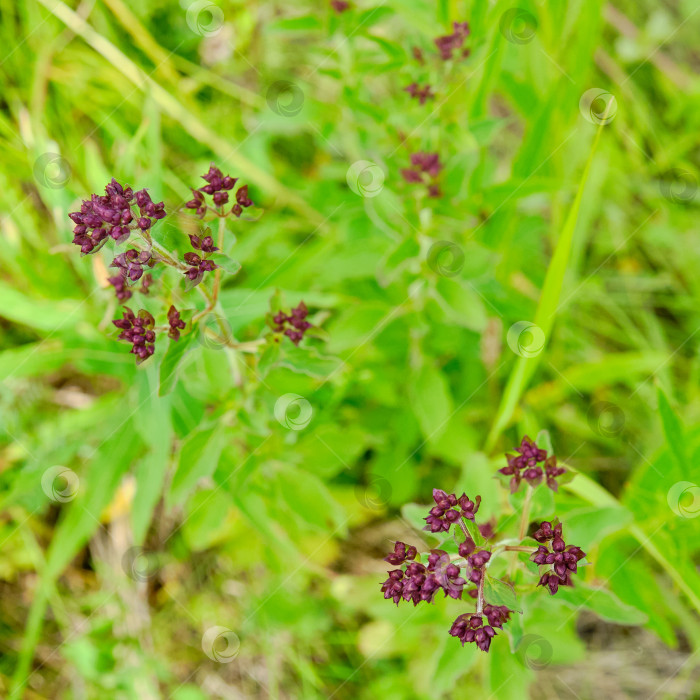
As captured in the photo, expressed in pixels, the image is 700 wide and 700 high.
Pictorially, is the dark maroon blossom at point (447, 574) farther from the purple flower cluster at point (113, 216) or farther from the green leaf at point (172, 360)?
the purple flower cluster at point (113, 216)

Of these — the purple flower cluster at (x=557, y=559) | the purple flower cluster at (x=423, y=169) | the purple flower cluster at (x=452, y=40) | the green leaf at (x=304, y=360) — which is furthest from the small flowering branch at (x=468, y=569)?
the purple flower cluster at (x=452, y=40)

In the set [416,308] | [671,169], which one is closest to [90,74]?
[416,308]

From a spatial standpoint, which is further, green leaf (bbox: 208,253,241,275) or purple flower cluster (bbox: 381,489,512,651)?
green leaf (bbox: 208,253,241,275)

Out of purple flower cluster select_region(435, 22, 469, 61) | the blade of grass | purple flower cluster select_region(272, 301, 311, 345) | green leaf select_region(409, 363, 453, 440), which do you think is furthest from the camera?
the blade of grass

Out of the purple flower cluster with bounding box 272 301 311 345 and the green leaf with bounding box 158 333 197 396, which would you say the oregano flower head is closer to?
the green leaf with bounding box 158 333 197 396

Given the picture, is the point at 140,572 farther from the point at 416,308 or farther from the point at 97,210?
the point at 97,210

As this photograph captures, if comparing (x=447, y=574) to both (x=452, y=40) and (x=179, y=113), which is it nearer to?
(x=452, y=40)

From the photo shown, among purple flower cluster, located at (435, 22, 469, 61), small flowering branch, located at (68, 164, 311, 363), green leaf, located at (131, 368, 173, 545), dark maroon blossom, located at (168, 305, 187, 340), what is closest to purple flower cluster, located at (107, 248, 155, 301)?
small flowering branch, located at (68, 164, 311, 363)
